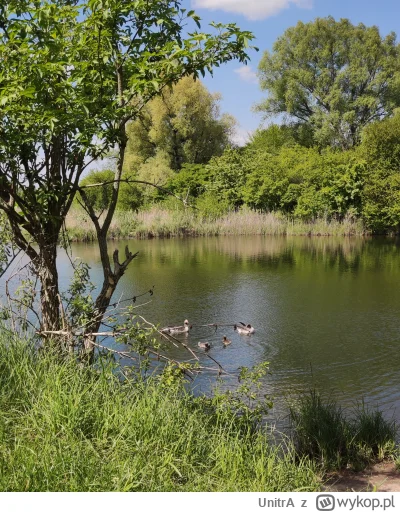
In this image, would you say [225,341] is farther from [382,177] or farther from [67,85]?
[382,177]

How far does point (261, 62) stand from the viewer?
141ft

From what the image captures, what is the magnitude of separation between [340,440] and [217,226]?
2487cm

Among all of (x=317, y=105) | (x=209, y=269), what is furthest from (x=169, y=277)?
(x=317, y=105)

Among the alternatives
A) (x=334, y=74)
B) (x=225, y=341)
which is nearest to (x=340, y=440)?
(x=225, y=341)

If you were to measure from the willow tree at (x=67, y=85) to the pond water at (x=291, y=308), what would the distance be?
9.27 feet

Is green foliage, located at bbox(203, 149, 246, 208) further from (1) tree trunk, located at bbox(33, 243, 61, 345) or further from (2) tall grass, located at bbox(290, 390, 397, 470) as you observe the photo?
(2) tall grass, located at bbox(290, 390, 397, 470)

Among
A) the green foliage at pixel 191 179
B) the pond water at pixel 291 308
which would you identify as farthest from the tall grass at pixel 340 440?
the green foliage at pixel 191 179

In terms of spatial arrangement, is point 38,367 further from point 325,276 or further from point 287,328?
point 325,276

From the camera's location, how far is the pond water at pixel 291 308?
324 inches

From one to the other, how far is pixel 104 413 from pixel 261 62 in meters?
41.4

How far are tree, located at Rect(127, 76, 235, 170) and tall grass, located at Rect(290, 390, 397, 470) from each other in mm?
36012

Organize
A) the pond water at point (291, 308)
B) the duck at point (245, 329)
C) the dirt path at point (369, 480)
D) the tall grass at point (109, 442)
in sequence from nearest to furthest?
the tall grass at point (109, 442)
the dirt path at point (369, 480)
the pond water at point (291, 308)
the duck at point (245, 329)

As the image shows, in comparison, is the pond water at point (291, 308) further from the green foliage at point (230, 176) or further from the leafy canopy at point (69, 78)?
the green foliage at point (230, 176)

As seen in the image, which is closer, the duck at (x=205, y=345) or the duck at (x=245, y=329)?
the duck at (x=205, y=345)
